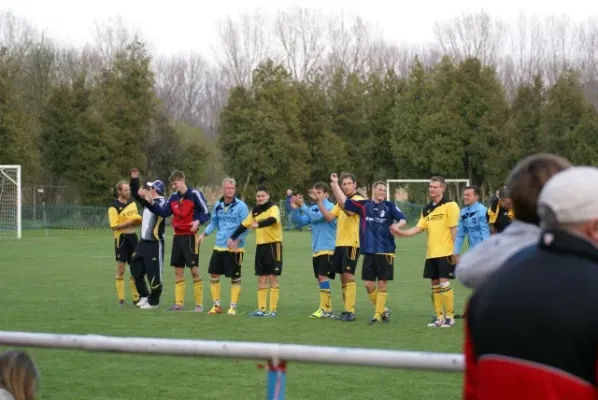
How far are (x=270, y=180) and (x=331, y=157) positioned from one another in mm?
4230

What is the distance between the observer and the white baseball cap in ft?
9.43

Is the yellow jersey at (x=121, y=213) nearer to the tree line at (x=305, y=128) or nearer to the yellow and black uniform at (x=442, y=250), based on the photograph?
the yellow and black uniform at (x=442, y=250)

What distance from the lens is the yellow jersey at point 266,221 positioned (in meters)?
15.2

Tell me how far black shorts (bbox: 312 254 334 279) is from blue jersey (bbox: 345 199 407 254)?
109cm

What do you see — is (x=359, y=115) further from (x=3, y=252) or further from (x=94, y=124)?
(x=3, y=252)

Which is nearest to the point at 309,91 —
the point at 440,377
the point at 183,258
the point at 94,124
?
the point at 94,124

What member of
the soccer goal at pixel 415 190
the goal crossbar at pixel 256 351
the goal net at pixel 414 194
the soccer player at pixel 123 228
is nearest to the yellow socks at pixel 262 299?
the soccer player at pixel 123 228

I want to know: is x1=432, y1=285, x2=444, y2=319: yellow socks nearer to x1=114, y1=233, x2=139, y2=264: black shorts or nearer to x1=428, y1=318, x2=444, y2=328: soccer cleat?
x1=428, y1=318, x2=444, y2=328: soccer cleat

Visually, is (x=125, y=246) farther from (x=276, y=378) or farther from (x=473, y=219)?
(x=276, y=378)

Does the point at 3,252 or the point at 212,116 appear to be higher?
the point at 212,116

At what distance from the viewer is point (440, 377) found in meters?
9.51

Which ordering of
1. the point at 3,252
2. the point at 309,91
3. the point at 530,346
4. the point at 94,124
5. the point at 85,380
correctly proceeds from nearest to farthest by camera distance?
the point at 530,346 → the point at 85,380 → the point at 3,252 → the point at 94,124 → the point at 309,91

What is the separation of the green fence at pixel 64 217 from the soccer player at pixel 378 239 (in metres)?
39.1

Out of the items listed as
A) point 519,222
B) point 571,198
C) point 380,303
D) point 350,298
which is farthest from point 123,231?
point 571,198
